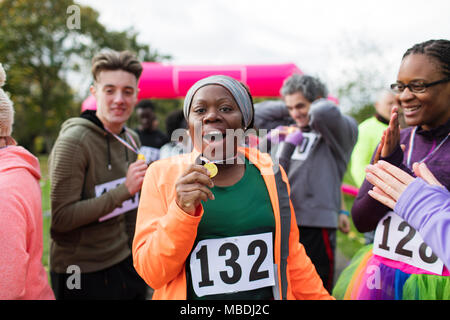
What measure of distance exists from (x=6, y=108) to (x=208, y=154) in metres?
1.00

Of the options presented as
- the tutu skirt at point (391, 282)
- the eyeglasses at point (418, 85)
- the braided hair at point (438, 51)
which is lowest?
the tutu skirt at point (391, 282)

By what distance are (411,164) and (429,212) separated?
2.23 feet

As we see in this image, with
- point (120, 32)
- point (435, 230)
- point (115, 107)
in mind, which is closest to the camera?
point (435, 230)

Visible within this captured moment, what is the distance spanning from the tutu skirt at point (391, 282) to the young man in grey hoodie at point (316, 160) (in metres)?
0.67

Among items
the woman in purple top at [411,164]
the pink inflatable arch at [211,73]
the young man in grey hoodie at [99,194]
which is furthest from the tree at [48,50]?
the woman in purple top at [411,164]

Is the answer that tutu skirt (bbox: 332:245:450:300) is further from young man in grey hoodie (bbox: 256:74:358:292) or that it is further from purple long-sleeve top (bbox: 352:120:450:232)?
young man in grey hoodie (bbox: 256:74:358:292)

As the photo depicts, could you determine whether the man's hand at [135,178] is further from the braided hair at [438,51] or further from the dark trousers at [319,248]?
the braided hair at [438,51]

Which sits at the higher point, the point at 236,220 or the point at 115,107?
the point at 115,107

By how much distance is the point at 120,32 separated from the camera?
894 inches

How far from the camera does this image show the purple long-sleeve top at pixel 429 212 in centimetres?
111

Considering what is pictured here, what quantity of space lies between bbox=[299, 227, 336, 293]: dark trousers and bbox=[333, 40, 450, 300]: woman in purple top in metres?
0.82

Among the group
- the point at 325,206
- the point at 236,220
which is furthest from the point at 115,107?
the point at 325,206

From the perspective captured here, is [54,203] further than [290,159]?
No

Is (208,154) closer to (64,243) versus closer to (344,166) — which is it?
(64,243)
